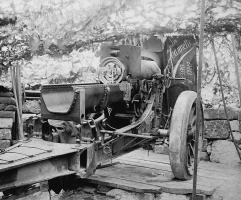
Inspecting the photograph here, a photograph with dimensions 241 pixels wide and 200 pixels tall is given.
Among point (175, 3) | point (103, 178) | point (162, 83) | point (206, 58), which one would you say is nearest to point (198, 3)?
point (175, 3)

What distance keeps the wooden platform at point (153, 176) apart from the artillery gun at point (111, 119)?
22cm

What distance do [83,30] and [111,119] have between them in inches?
107

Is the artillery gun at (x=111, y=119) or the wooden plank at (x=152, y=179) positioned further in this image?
the wooden plank at (x=152, y=179)

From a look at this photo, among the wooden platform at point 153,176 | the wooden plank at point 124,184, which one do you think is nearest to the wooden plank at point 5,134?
the wooden platform at point 153,176

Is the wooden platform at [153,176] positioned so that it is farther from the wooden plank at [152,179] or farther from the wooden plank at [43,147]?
the wooden plank at [43,147]

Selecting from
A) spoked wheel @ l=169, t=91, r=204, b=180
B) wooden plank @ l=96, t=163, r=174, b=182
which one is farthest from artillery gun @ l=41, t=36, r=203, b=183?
wooden plank @ l=96, t=163, r=174, b=182

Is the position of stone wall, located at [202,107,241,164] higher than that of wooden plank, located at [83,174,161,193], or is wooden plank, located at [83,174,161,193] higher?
stone wall, located at [202,107,241,164]

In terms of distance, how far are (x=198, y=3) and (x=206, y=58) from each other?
1082mm

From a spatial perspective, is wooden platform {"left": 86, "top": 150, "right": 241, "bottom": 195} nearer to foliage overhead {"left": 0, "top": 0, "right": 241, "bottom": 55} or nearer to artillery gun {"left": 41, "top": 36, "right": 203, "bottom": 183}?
artillery gun {"left": 41, "top": 36, "right": 203, "bottom": 183}

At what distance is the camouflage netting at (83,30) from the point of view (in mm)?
6043

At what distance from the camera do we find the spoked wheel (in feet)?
13.8

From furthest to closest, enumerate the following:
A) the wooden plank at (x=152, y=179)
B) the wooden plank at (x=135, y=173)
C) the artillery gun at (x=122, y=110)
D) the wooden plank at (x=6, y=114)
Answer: the wooden plank at (x=6, y=114) → the wooden plank at (x=135, y=173) → the wooden plank at (x=152, y=179) → the artillery gun at (x=122, y=110)

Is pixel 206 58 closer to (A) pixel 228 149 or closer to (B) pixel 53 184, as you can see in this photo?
(A) pixel 228 149

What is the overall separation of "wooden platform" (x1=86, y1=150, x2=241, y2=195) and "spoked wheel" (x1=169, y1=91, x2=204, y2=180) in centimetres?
20
